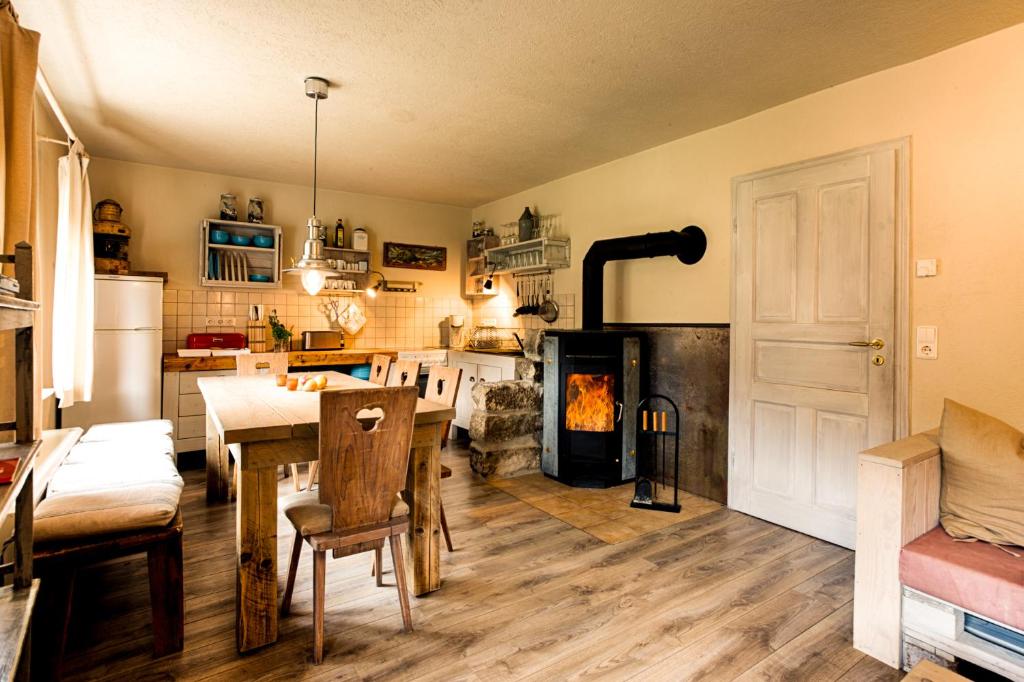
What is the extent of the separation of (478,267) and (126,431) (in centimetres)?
392

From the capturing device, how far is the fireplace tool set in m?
3.65

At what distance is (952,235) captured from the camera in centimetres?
257

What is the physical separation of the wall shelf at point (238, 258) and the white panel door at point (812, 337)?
13.8 ft

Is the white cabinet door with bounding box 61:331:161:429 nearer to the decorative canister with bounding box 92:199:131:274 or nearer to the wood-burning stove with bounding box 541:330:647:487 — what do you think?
the decorative canister with bounding box 92:199:131:274

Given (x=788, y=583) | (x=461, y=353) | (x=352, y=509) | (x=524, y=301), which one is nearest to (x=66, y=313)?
(x=352, y=509)

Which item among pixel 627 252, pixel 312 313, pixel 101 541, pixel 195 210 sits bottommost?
pixel 101 541

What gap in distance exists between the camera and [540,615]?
7.20 ft

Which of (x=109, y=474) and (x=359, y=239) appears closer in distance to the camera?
(x=109, y=474)

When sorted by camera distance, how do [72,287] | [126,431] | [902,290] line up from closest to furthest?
[902,290] → [126,431] → [72,287]

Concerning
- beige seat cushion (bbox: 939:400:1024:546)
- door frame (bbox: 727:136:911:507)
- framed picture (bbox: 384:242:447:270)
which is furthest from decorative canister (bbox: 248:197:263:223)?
beige seat cushion (bbox: 939:400:1024:546)

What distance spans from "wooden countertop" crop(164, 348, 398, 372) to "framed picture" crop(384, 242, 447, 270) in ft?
3.45

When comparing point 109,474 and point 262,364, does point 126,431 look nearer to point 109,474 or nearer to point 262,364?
point 109,474

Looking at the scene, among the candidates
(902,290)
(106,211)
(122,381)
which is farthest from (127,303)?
(902,290)

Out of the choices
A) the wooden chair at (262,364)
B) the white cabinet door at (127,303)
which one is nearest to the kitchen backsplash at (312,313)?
the white cabinet door at (127,303)
